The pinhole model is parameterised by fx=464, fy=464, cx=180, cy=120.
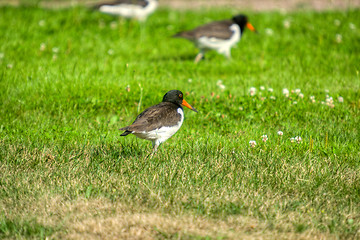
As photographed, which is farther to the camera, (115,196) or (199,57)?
(199,57)

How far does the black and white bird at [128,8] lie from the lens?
36.7 ft

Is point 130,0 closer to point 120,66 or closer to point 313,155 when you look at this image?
point 120,66

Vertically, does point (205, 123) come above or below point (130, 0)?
below

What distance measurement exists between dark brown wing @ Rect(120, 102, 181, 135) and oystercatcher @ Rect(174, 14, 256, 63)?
3.99m

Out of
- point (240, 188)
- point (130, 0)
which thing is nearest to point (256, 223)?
point (240, 188)

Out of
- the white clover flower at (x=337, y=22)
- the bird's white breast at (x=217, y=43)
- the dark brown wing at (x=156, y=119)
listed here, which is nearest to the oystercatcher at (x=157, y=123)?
the dark brown wing at (x=156, y=119)

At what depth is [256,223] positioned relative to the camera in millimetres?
3984

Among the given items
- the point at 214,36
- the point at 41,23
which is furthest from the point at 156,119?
the point at 41,23

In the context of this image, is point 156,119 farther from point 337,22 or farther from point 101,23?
point 337,22

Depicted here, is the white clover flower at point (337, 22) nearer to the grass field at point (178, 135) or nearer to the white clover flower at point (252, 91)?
the grass field at point (178, 135)

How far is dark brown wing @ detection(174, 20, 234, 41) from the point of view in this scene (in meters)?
9.31

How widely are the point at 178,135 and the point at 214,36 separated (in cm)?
366

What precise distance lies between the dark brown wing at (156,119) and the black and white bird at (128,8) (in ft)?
20.5

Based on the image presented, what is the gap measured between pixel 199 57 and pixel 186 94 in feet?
7.55
